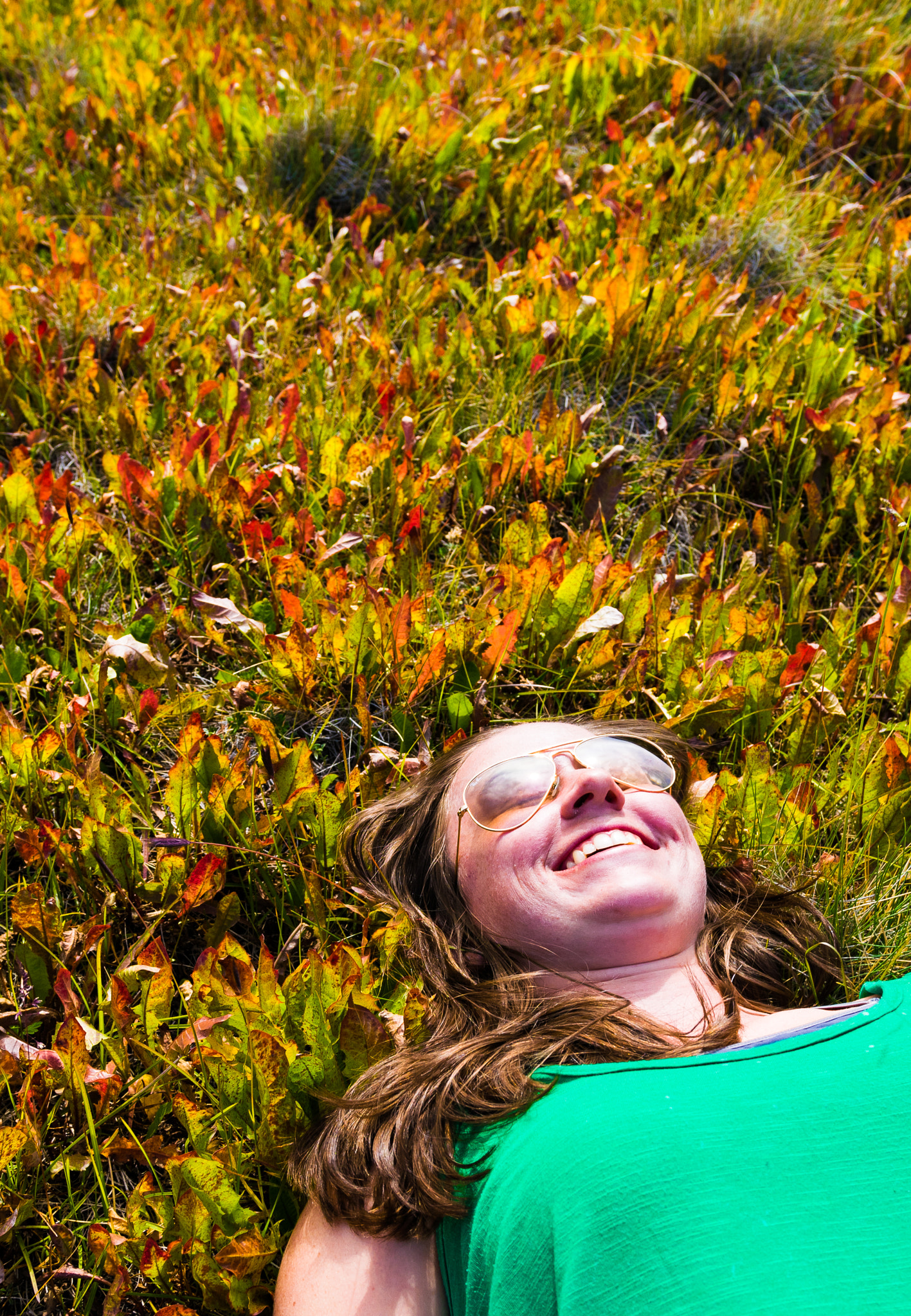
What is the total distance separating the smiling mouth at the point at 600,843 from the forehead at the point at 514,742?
12.3 inches

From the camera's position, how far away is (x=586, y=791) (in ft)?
7.22

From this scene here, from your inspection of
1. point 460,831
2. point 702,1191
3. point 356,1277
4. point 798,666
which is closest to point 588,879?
point 460,831

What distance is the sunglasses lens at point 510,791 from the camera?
2.23 meters

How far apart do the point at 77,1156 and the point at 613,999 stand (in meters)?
1.25

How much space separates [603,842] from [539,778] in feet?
0.74

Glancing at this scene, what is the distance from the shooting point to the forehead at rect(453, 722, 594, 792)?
7.93 feet

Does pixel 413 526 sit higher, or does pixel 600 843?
pixel 413 526

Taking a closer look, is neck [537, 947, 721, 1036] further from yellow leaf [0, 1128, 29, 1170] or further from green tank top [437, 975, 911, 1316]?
yellow leaf [0, 1128, 29, 1170]

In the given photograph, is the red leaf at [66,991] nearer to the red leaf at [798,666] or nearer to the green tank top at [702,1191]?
the green tank top at [702,1191]

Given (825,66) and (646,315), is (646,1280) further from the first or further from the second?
(825,66)

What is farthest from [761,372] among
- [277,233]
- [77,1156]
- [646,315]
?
[77,1156]

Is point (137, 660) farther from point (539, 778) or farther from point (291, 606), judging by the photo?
point (539, 778)

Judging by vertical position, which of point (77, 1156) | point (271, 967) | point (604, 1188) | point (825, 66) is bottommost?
point (77, 1156)

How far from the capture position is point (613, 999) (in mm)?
1955
